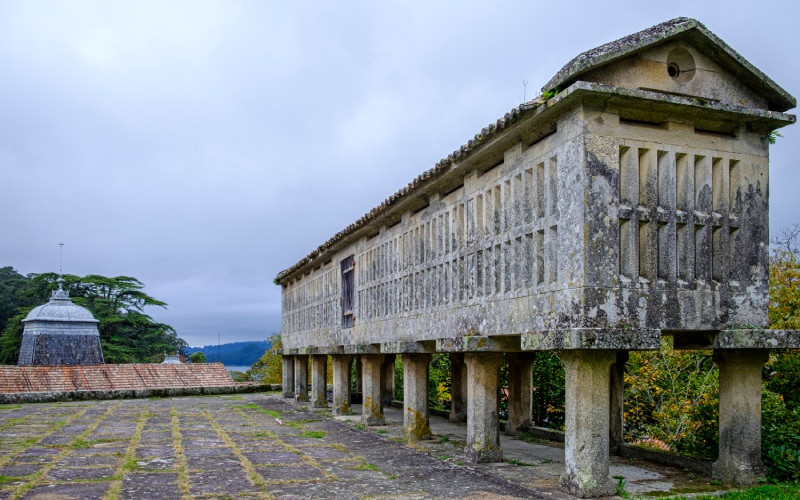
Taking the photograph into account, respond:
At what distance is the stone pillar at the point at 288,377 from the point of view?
77.9 ft

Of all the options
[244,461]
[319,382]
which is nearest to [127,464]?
[244,461]

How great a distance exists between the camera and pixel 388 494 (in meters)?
7.99

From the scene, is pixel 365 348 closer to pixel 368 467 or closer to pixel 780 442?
pixel 368 467

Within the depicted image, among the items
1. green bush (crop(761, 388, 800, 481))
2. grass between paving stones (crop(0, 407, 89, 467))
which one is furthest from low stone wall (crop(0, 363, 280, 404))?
green bush (crop(761, 388, 800, 481))

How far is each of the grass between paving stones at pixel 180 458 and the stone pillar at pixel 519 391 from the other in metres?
5.74

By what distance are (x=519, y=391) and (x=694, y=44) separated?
7.07m

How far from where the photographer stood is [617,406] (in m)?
11.2

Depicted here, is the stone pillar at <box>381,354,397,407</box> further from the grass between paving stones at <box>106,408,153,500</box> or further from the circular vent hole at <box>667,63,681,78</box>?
the circular vent hole at <box>667,63,681,78</box>

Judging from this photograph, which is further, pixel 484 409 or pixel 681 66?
pixel 484 409

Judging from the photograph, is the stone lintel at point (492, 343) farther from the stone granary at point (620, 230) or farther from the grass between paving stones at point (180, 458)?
the grass between paving stones at point (180, 458)

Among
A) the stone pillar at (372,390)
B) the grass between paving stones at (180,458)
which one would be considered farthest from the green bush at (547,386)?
the grass between paving stones at (180,458)

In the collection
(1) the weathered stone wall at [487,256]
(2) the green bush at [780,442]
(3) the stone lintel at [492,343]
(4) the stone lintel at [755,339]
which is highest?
(1) the weathered stone wall at [487,256]


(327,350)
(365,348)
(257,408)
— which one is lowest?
(257,408)

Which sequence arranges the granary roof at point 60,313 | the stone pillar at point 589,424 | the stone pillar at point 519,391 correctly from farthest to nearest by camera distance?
the granary roof at point 60,313 → the stone pillar at point 519,391 → the stone pillar at point 589,424
